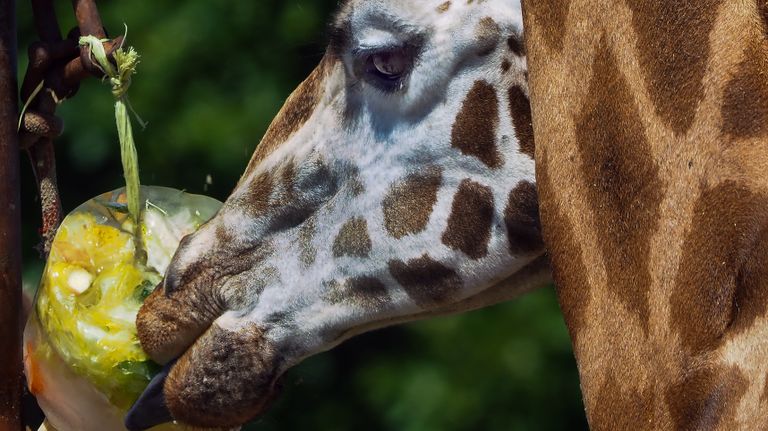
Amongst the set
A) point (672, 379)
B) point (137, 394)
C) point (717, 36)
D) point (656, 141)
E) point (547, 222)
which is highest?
point (717, 36)

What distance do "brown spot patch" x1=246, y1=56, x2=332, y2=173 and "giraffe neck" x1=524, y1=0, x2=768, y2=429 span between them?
53cm

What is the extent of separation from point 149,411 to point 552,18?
102 cm

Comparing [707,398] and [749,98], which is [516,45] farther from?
[707,398]

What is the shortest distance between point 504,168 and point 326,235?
354 millimetres

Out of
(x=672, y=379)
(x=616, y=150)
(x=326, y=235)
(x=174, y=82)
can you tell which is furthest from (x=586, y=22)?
(x=174, y=82)

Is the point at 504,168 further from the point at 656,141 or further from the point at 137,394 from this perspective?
the point at 137,394

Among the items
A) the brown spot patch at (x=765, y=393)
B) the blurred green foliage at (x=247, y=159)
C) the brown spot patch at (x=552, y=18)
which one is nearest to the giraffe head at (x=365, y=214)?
the brown spot patch at (x=552, y=18)

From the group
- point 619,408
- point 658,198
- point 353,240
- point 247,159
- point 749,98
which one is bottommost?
point 247,159

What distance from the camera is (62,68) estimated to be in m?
2.17

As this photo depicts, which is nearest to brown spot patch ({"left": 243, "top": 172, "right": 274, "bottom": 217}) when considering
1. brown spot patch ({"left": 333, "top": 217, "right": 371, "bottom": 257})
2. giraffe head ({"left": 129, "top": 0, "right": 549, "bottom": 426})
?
giraffe head ({"left": 129, "top": 0, "right": 549, "bottom": 426})

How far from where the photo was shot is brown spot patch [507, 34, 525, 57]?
1.88 metres

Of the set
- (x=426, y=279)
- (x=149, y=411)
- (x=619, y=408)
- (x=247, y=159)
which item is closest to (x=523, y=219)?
(x=426, y=279)

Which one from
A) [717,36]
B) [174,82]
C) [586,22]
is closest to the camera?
[717,36]

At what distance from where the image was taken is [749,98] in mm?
1439
